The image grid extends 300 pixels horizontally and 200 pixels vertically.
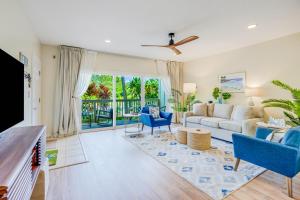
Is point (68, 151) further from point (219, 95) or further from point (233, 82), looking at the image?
point (233, 82)

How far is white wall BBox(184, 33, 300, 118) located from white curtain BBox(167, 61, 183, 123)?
1.08m

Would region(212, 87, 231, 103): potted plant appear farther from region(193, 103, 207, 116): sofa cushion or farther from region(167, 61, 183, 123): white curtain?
region(167, 61, 183, 123): white curtain

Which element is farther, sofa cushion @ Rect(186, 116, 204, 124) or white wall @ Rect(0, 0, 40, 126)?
sofa cushion @ Rect(186, 116, 204, 124)

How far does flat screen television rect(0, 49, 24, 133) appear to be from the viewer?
1.30 m

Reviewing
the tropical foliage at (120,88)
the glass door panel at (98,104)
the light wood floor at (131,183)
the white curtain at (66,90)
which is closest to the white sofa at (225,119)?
the light wood floor at (131,183)

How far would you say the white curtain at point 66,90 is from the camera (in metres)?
4.39

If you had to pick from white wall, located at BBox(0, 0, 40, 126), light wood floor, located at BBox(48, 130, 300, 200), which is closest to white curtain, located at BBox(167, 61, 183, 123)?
light wood floor, located at BBox(48, 130, 300, 200)

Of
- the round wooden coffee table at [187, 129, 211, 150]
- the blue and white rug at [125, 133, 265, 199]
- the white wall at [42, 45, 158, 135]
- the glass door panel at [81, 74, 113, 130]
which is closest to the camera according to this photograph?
the blue and white rug at [125, 133, 265, 199]

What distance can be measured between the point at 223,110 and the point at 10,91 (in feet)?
15.1

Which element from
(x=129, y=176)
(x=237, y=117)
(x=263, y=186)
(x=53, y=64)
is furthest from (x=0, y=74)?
(x=237, y=117)

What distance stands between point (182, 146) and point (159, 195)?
1.79 m

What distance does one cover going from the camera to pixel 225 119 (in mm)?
4383

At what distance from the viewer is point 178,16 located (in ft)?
8.96

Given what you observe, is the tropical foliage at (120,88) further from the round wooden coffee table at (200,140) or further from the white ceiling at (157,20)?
the round wooden coffee table at (200,140)
